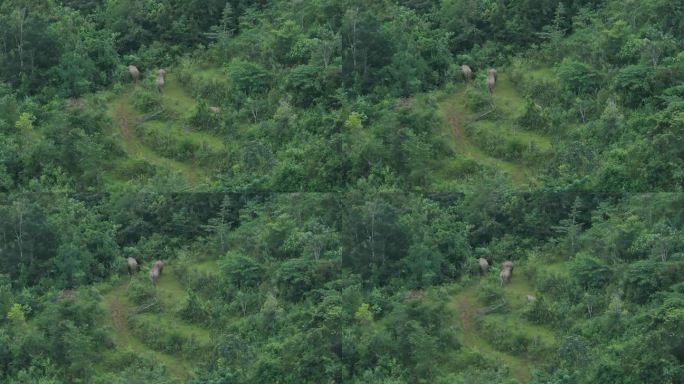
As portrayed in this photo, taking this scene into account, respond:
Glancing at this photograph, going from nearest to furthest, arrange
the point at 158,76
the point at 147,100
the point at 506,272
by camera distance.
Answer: the point at 506,272, the point at 147,100, the point at 158,76

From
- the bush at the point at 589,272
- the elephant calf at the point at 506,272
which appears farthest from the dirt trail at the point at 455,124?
the bush at the point at 589,272

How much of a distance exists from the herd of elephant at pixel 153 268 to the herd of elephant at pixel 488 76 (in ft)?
25.8

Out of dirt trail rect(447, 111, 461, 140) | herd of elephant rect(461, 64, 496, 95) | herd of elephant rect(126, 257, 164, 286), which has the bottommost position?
herd of elephant rect(126, 257, 164, 286)

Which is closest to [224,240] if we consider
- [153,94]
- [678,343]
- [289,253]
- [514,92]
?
[289,253]

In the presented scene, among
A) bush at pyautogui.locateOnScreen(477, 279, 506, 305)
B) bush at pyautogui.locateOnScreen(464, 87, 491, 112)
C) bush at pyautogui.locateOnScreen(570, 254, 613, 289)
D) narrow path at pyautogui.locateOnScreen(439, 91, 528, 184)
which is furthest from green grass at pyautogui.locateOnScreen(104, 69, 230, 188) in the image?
bush at pyautogui.locateOnScreen(570, 254, 613, 289)

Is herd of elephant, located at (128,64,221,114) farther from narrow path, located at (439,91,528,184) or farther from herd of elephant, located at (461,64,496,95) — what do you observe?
herd of elephant, located at (461,64,496,95)

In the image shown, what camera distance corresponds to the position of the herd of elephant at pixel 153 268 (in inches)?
1580

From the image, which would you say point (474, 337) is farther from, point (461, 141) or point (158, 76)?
point (158, 76)

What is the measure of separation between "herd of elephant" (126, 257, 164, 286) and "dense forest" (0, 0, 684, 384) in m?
0.05

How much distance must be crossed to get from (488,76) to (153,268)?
845 centimetres

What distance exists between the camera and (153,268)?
40.3m

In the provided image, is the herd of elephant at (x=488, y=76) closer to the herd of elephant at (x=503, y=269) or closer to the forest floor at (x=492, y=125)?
the forest floor at (x=492, y=125)

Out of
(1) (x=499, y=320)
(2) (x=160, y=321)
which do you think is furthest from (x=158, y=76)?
(1) (x=499, y=320)

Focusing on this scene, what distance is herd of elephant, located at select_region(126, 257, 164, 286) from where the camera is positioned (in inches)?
1580
